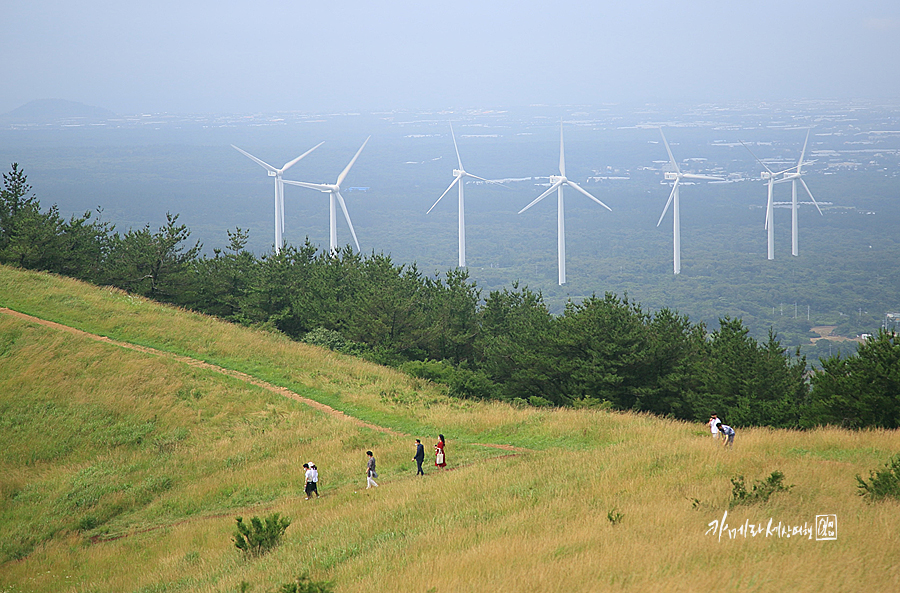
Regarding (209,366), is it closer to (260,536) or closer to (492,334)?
(260,536)

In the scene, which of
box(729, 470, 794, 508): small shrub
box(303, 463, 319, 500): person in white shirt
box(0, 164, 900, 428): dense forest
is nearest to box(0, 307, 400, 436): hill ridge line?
box(303, 463, 319, 500): person in white shirt

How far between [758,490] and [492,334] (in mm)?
43049

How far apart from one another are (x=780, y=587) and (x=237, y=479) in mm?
18090

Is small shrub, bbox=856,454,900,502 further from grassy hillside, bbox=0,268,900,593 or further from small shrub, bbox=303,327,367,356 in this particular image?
small shrub, bbox=303,327,367,356

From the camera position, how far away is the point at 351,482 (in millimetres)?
23250

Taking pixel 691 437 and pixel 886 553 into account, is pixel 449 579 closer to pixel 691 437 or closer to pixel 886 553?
pixel 886 553

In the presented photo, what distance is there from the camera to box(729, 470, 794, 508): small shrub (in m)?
15.8

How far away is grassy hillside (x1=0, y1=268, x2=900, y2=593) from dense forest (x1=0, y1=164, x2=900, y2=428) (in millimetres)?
7720

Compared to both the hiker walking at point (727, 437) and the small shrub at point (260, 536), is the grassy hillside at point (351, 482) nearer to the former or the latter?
the small shrub at point (260, 536)

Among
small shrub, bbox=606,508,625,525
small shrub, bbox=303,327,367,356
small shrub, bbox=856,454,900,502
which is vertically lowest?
small shrub, bbox=303,327,367,356

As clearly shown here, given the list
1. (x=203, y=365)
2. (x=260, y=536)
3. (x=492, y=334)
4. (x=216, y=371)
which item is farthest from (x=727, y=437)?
(x=492, y=334)

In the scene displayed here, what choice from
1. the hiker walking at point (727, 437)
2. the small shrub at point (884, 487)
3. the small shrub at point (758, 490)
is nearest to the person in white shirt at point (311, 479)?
the small shrub at point (758, 490)

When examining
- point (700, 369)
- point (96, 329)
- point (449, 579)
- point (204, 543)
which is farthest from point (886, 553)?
point (96, 329)

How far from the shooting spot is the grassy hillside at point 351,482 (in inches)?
519
